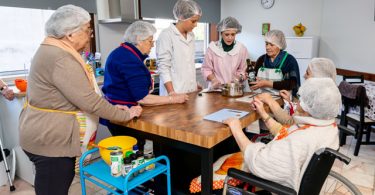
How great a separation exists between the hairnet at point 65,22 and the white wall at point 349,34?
4431mm

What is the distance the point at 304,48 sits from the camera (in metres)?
4.79

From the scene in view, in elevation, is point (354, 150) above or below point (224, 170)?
below

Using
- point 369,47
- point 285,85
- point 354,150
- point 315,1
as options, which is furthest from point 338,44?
point 285,85

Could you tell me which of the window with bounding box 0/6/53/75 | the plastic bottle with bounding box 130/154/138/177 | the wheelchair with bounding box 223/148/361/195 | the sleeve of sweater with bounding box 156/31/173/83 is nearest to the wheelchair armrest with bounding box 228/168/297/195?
the wheelchair with bounding box 223/148/361/195

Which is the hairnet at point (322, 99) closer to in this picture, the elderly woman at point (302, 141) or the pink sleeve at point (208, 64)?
the elderly woman at point (302, 141)

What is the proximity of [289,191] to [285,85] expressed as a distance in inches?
49.9

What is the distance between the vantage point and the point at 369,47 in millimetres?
4254

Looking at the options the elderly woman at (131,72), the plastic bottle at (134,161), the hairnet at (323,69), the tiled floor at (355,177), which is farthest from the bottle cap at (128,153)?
the hairnet at (323,69)

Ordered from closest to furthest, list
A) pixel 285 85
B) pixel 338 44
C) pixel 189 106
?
pixel 189 106
pixel 285 85
pixel 338 44

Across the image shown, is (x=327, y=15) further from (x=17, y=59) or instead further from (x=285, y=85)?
(x=17, y=59)

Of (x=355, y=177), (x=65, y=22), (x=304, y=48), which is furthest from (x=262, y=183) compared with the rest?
(x=304, y=48)

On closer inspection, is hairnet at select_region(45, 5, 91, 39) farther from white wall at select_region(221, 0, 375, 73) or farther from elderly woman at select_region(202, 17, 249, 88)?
white wall at select_region(221, 0, 375, 73)

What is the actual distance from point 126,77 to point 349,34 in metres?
4.33

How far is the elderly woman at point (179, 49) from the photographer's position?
2.22 meters
